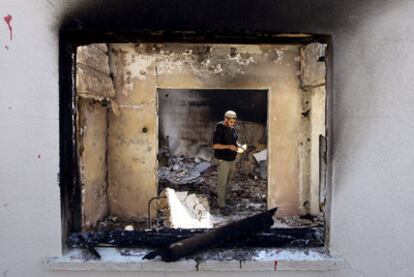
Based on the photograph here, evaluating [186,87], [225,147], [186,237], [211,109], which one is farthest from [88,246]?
[211,109]

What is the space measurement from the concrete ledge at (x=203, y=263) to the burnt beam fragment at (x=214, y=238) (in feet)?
0.17

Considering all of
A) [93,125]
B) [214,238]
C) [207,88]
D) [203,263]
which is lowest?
[203,263]

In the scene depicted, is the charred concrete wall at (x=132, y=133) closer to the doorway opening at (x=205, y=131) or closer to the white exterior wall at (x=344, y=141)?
the doorway opening at (x=205, y=131)

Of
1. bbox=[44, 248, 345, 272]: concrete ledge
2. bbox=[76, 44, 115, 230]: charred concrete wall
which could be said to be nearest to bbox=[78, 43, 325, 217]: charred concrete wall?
bbox=[76, 44, 115, 230]: charred concrete wall

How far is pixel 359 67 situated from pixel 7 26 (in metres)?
1.69

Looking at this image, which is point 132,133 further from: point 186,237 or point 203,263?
point 203,263

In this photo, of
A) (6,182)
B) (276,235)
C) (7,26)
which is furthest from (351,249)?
(7,26)

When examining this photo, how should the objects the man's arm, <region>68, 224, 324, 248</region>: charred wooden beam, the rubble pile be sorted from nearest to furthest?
<region>68, 224, 324, 248</region>: charred wooden beam, the man's arm, the rubble pile

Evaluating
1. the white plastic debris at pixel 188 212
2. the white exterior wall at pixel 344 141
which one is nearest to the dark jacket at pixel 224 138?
the white plastic debris at pixel 188 212

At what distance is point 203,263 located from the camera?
1.73 meters

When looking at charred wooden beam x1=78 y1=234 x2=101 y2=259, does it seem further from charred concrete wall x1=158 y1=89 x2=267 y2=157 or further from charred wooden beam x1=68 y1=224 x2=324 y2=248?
charred concrete wall x1=158 y1=89 x2=267 y2=157

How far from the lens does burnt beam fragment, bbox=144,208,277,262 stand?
1702 mm

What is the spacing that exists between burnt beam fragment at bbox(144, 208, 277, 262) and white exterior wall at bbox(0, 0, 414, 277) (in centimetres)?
12

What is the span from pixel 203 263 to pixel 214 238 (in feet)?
0.43
